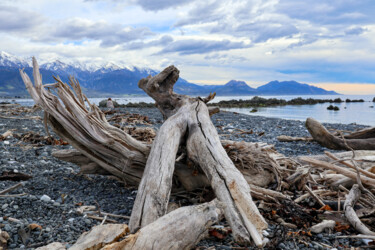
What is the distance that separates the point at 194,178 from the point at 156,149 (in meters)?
0.82

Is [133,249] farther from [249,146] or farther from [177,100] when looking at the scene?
[177,100]

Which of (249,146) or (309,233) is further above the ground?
(249,146)

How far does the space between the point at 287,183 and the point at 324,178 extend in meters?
0.72

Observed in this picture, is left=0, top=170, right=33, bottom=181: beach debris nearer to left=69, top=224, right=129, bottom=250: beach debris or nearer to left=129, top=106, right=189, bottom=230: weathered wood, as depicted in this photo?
left=129, top=106, right=189, bottom=230: weathered wood

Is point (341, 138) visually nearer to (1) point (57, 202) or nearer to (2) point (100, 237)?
(1) point (57, 202)

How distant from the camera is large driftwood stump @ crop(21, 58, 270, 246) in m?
2.92

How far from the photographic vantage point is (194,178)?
13.8 ft

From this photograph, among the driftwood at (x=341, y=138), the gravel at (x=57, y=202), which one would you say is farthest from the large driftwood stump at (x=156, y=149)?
the driftwood at (x=341, y=138)

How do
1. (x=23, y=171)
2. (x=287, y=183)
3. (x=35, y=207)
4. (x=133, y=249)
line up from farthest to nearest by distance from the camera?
1. (x=23, y=171)
2. (x=287, y=183)
3. (x=35, y=207)
4. (x=133, y=249)

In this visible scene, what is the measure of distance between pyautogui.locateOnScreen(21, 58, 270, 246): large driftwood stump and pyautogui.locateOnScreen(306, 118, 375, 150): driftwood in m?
4.63

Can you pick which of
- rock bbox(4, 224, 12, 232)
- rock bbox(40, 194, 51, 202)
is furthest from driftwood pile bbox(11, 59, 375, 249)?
rock bbox(4, 224, 12, 232)

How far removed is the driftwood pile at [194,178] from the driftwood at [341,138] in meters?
2.91

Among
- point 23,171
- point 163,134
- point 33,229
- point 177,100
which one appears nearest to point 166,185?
point 163,134

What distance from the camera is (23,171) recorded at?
5453mm
